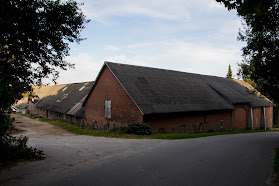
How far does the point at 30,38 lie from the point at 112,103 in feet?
56.2

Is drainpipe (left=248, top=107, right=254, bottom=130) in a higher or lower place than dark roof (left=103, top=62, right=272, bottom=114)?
lower

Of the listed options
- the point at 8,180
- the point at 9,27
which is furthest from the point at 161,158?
the point at 9,27

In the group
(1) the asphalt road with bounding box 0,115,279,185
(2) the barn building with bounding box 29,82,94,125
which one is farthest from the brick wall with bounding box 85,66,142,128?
(1) the asphalt road with bounding box 0,115,279,185

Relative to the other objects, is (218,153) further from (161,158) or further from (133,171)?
(133,171)

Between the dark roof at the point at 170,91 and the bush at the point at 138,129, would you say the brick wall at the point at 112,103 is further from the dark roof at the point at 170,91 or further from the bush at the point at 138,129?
the bush at the point at 138,129

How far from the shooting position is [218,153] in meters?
10.9

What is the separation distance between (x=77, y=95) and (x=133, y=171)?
34.7 meters

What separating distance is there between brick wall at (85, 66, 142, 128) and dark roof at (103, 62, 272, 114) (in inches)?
35.8

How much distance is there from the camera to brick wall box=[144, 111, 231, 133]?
2267 cm

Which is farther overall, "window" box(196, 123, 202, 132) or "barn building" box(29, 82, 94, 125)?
"barn building" box(29, 82, 94, 125)

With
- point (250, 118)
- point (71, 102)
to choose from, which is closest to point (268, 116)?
point (250, 118)

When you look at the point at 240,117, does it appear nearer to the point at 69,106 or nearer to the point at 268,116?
the point at 268,116

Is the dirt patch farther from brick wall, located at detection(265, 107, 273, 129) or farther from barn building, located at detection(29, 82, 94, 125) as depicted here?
brick wall, located at detection(265, 107, 273, 129)

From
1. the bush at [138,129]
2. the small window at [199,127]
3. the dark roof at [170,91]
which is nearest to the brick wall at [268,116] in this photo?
the dark roof at [170,91]
